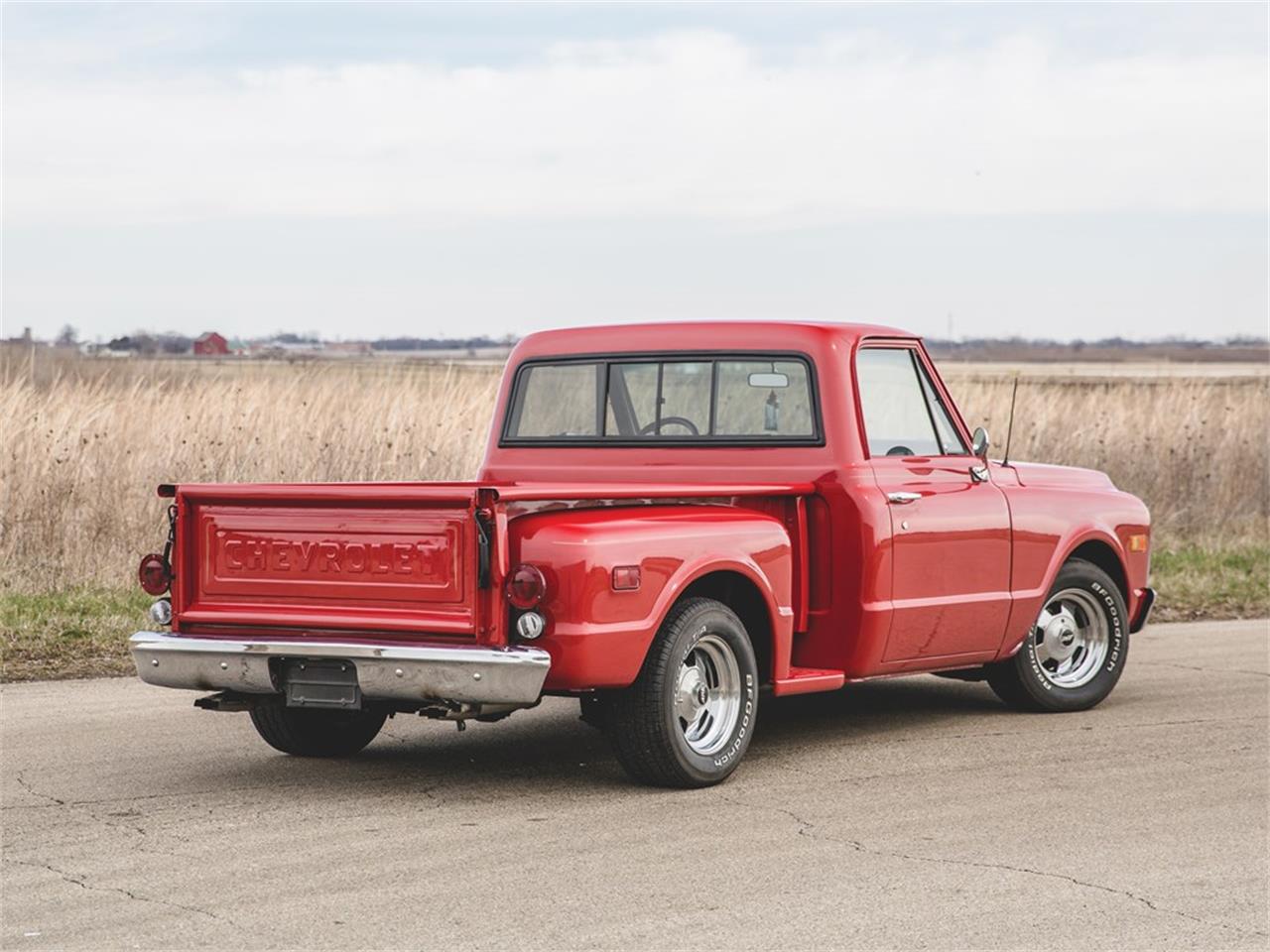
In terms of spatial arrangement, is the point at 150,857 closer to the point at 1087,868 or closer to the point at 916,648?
the point at 1087,868

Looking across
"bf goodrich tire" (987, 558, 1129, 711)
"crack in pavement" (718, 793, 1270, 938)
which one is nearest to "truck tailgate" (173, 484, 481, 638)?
"crack in pavement" (718, 793, 1270, 938)

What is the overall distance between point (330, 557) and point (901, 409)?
3015 millimetres

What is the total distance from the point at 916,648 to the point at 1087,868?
2.58 meters

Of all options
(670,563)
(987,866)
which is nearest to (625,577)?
(670,563)

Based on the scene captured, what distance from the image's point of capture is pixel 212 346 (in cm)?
2705

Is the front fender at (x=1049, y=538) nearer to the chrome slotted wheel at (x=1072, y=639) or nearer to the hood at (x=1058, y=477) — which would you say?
the hood at (x=1058, y=477)

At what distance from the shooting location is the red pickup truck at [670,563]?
7.23 metres

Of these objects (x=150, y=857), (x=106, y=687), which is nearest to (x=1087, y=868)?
(x=150, y=857)

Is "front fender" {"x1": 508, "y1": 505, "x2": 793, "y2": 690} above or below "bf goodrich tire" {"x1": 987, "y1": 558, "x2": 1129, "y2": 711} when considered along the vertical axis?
above

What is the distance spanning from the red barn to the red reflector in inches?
736

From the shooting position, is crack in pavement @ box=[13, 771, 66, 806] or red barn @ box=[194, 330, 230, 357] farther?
red barn @ box=[194, 330, 230, 357]

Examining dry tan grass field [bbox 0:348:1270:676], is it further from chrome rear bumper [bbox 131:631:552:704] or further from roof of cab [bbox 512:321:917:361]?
roof of cab [bbox 512:321:917:361]

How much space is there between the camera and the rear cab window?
8.88m

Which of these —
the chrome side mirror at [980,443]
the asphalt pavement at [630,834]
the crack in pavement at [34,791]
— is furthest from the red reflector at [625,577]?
the chrome side mirror at [980,443]
